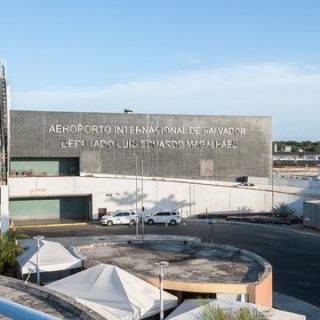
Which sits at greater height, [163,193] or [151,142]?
[151,142]

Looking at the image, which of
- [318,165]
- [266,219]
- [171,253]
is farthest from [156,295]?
[318,165]

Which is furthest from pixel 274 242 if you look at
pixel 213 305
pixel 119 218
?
pixel 213 305

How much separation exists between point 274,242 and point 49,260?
884 inches

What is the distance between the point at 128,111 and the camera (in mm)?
63812

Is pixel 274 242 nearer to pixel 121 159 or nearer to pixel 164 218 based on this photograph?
pixel 164 218

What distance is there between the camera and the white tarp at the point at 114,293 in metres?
17.0

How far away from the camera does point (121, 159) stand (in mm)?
60219

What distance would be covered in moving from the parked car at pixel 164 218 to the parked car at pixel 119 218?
158 centimetres

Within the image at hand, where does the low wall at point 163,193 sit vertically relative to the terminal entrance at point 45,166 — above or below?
below

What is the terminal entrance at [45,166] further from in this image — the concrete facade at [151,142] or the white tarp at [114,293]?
the white tarp at [114,293]

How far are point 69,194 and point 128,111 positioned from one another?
1403 cm

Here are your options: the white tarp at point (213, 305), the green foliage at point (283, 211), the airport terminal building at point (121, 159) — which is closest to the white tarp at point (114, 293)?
the white tarp at point (213, 305)

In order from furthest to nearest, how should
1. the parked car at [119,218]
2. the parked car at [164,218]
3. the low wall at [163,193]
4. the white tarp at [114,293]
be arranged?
the low wall at [163,193] → the parked car at [164,218] → the parked car at [119,218] → the white tarp at [114,293]

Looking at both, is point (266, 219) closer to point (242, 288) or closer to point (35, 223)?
point (35, 223)
